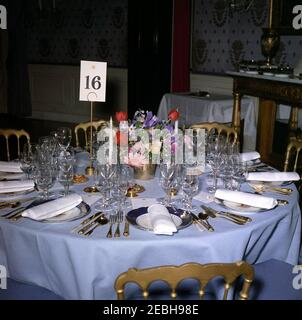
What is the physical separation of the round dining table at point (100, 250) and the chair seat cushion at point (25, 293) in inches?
0.8

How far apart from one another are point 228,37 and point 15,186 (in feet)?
14.5

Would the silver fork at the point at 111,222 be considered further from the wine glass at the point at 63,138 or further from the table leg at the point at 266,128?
the table leg at the point at 266,128

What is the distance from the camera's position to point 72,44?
687 cm

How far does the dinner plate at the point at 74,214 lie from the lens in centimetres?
147

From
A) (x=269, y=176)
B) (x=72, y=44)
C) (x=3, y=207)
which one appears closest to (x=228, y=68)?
(x=72, y=44)

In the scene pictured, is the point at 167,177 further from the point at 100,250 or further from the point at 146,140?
the point at 100,250

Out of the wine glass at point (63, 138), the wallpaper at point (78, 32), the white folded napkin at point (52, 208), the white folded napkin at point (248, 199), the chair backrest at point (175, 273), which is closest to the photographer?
the chair backrest at point (175, 273)

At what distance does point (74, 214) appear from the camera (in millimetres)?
1529

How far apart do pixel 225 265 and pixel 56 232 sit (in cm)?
62

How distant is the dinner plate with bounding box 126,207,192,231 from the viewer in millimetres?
1433

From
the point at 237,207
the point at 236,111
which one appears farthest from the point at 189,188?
the point at 236,111

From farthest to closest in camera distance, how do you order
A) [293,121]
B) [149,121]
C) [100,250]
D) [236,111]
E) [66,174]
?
[236,111] < [293,121] < [149,121] < [66,174] < [100,250]

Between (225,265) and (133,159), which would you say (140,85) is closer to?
(133,159)

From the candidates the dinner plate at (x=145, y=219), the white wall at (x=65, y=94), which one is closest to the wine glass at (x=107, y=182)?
the dinner plate at (x=145, y=219)
